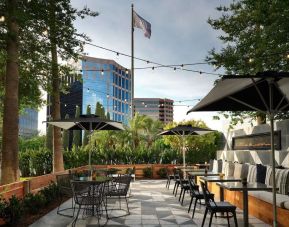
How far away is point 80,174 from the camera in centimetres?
1172

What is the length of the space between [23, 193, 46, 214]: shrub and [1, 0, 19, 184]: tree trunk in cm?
123

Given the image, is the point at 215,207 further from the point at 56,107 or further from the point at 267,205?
the point at 56,107

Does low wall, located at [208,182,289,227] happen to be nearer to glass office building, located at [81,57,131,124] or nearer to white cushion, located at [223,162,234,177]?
white cushion, located at [223,162,234,177]

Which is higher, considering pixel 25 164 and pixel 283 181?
pixel 283 181

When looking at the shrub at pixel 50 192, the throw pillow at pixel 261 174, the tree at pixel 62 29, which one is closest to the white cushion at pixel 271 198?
the throw pillow at pixel 261 174

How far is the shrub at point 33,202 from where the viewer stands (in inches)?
294

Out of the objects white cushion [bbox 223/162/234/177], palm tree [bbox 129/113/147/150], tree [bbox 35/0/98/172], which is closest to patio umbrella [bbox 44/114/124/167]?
tree [bbox 35/0/98/172]

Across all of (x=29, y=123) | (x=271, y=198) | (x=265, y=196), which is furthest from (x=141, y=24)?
(x=29, y=123)

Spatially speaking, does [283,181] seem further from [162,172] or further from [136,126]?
[136,126]

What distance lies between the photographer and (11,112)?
925cm

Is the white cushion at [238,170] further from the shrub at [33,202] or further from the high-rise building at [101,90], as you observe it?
the high-rise building at [101,90]

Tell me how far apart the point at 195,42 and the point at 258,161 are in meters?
8.68

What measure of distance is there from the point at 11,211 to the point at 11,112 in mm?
3537

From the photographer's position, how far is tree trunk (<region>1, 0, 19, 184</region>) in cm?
900
